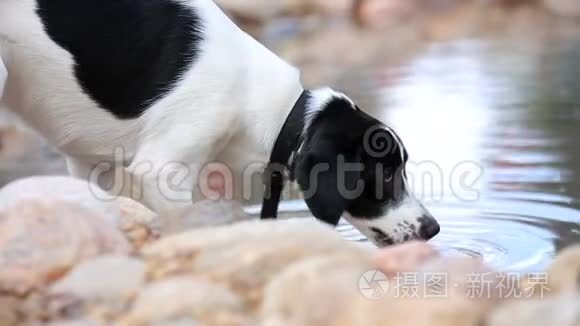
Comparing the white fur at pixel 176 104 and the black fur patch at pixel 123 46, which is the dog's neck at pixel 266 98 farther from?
the black fur patch at pixel 123 46

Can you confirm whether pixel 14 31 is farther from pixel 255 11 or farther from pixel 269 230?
pixel 255 11

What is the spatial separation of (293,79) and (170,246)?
1106 millimetres

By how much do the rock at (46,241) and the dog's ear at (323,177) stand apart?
743 millimetres

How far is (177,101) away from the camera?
3.01 m

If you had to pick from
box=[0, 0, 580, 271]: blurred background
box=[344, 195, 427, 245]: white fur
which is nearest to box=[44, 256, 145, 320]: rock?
box=[344, 195, 427, 245]: white fur

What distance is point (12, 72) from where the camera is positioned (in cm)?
303

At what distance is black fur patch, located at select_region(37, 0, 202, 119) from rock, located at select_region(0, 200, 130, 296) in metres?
0.78

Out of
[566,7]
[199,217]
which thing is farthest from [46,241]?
[566,7]

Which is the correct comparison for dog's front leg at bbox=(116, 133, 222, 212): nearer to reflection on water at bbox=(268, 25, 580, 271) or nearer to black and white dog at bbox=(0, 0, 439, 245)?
black and white dog at bbox=(0, 0, 439, 245)

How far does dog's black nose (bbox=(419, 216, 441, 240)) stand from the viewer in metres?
3.10

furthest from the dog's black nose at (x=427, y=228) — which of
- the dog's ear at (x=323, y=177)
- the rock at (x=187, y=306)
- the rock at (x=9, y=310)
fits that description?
the rock at (x=9, y=310)

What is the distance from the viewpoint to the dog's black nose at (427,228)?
310 cm

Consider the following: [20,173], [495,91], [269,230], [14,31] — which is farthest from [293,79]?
[495,91]

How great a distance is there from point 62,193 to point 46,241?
34 centimetres
